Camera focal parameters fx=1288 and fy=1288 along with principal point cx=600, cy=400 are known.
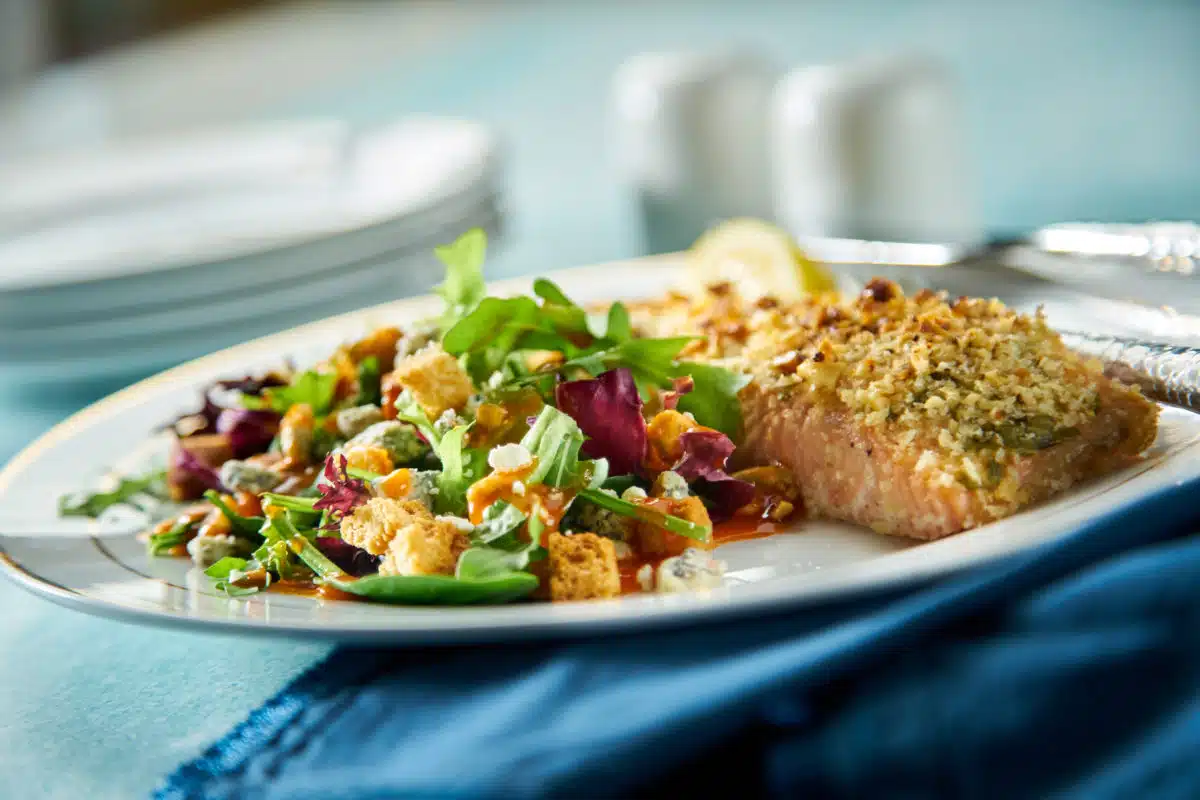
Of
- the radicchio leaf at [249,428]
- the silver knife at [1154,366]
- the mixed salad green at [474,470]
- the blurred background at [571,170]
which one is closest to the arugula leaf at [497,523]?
the mixed salad green at [474,470]

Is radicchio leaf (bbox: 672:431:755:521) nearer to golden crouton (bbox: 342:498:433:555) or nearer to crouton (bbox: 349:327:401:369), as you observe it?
golden crouton (bbox: 342:498:433:555)

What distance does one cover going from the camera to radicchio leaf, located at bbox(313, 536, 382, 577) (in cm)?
207

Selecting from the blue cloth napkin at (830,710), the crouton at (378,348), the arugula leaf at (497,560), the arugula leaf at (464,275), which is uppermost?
the arugula leaf at (464,275)

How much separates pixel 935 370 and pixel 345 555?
102 cm

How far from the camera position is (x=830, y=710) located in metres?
1.51

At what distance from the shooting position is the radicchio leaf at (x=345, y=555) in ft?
6.79

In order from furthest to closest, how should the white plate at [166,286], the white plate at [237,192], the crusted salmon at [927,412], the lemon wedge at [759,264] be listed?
the white plate at [237,192]
the white plate at [166,286]
the lemon wedge at [759,264]
the crusted salmon at [927,412]

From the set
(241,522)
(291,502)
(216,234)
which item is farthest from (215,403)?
(216,234)

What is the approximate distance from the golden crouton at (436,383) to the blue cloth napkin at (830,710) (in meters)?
0.66

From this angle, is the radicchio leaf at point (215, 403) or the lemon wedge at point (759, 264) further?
the lemon wedge at point (759, 264)

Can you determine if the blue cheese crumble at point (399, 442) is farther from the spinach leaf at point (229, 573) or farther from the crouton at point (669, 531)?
the crouton at point (669, 531)

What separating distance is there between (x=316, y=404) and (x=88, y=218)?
2.55 metres

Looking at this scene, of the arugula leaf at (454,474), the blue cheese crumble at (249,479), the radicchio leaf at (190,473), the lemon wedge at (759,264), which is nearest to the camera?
the arugula leaf at (454,474)

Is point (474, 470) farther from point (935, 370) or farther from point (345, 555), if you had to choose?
point (935, 370)
